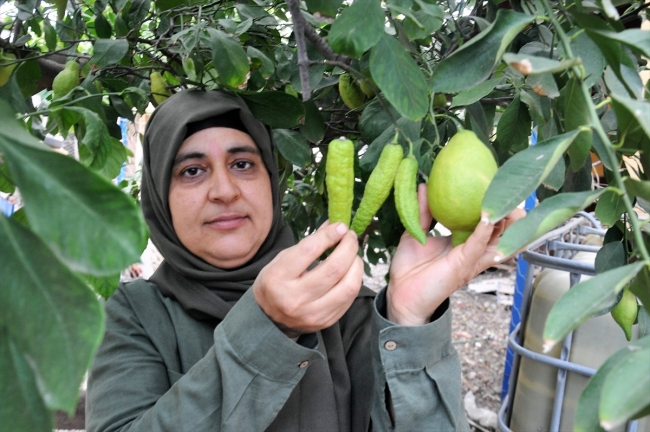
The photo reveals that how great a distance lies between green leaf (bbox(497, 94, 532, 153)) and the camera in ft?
2.99

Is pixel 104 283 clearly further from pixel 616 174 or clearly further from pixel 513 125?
pixel 513 125

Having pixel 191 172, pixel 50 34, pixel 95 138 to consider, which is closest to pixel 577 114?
pixel 95 138

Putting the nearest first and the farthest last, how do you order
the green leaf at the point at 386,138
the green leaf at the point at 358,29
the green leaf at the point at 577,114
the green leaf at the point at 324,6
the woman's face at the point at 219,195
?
the green leaf at the point at 577,114
the green leaf at the point at 358,29
the green leaf at the point at 324,6
the green leaf at the point at 386,138
the woman's face at the point at 219,195

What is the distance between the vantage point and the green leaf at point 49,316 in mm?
258

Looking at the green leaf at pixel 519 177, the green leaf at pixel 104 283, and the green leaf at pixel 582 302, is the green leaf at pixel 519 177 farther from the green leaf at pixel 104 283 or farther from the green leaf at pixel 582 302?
the green leaf at pixel 104 283

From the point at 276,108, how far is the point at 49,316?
87 cm

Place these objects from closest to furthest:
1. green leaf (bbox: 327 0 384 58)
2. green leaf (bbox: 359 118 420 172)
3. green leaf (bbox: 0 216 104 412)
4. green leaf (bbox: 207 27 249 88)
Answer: green leaf (bbox: 0 216 104 412), green leaf (bbox: 327 0 384 58), green leaf (bbox: 359 118 420 172), green leaf (bbox: 207 27 249 88)

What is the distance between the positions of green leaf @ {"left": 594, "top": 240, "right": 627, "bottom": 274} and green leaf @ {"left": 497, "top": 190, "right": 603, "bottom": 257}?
43 centimetres

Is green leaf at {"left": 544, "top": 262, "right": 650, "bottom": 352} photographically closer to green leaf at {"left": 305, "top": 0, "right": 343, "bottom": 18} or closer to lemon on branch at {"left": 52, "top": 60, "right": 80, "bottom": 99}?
green leaf at {"left": 305, "top": 0, "right": 343, "bottom": 18}

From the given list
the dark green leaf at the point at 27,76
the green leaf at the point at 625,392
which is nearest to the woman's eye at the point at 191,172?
the dark green leaf at the point at 27,76

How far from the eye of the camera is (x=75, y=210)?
28 centimetres

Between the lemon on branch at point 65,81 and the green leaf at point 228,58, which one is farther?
the lemon on branch at point 65,81

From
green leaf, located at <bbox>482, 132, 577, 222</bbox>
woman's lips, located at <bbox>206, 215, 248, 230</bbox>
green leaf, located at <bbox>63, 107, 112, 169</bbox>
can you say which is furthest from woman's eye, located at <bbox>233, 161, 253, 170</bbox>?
green leaf, located at <bbox>482, 132, 577, 222</bbox>

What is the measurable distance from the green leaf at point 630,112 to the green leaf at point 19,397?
0.41 metres
